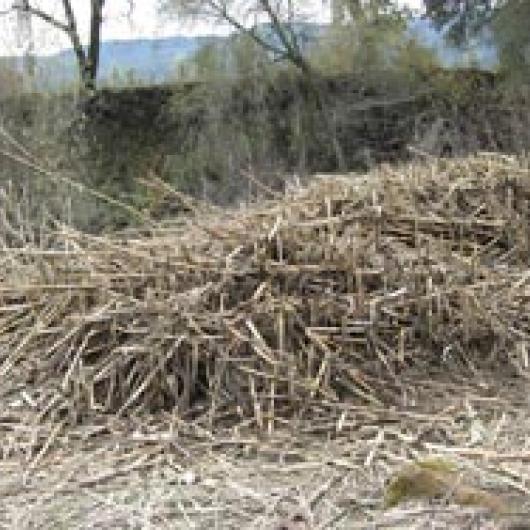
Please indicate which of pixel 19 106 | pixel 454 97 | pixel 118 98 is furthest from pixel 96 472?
pixel 118 98

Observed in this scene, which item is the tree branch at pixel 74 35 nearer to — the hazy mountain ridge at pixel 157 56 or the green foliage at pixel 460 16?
the hazy mountain ridge at pixel 157 56

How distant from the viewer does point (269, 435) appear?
3295 millimetres

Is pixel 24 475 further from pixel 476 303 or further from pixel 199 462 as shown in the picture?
pixel 476 303

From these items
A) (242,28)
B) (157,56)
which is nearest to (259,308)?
(242,28)

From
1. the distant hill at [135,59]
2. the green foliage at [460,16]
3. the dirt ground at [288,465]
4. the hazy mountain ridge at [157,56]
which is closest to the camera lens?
the dirt ground at [288,465]

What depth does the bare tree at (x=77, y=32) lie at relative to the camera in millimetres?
17453

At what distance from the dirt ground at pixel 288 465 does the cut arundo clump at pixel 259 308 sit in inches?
4.4

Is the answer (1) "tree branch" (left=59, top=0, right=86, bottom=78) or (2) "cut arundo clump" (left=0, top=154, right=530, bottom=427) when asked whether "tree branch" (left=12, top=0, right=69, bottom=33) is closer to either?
(1) "tree branch" (left=59, top=0, right=86, bottom=78)

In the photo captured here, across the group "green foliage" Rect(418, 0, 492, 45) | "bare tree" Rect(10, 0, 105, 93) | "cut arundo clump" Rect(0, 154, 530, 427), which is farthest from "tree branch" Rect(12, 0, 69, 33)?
"cut arundo clump" Rect(0, 154, 530, 427)

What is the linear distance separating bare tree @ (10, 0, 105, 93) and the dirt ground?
14163 mm

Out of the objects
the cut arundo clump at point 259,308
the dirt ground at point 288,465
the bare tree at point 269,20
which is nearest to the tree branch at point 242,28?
the bare tree at point 269,20

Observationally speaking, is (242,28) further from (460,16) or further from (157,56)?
(460,16)

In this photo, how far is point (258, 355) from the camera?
11.6 ft

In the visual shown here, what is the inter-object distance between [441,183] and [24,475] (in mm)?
2237
